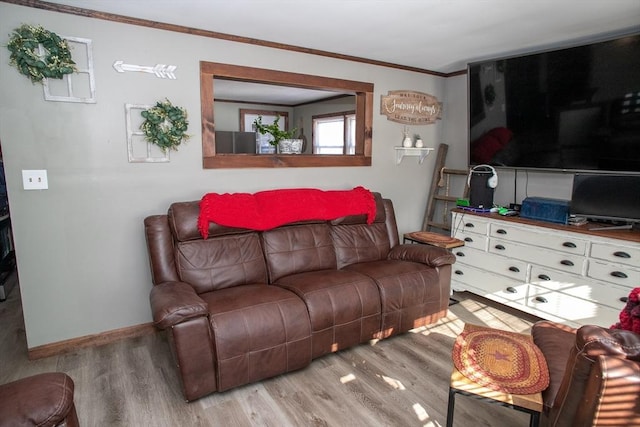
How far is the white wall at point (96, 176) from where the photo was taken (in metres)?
2.40

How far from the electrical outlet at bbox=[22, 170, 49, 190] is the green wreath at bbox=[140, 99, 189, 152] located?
0.68 m

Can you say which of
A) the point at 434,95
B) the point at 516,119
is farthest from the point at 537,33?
the point at 434,95

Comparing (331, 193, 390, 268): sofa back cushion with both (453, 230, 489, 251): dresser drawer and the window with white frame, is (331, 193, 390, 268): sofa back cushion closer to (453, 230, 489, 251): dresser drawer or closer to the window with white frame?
(453, 230, 489, 251): dresser drawer

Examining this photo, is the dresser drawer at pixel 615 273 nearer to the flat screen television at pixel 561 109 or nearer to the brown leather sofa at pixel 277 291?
the flat screen television at pixel 561 109

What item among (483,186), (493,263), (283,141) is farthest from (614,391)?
(283,141)

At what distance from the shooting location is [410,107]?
4043mm

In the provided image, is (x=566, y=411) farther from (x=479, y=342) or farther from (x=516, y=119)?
(x=516, y=119)

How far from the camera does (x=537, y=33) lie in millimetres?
2873

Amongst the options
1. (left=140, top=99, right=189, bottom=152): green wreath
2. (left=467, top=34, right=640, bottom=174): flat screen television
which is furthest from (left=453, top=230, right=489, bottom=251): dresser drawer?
(left=140, top=99, right=189, bottom=152): green wreath

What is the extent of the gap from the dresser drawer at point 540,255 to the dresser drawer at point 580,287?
0.06m

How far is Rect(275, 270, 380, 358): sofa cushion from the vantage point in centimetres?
244

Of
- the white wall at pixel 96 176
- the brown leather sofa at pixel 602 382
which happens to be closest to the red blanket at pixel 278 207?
the white wall at pixel 96 176

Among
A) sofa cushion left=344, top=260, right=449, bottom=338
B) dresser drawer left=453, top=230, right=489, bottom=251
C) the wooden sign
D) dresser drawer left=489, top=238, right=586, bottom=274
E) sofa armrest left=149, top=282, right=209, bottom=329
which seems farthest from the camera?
the wooden sign

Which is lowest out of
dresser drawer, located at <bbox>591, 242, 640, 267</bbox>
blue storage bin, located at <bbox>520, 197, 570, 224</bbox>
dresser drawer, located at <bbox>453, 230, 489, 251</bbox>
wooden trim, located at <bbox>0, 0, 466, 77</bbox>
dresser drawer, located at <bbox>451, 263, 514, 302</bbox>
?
dresser drawer, located at <bbox>451, 263, 514, 302</bbox>
